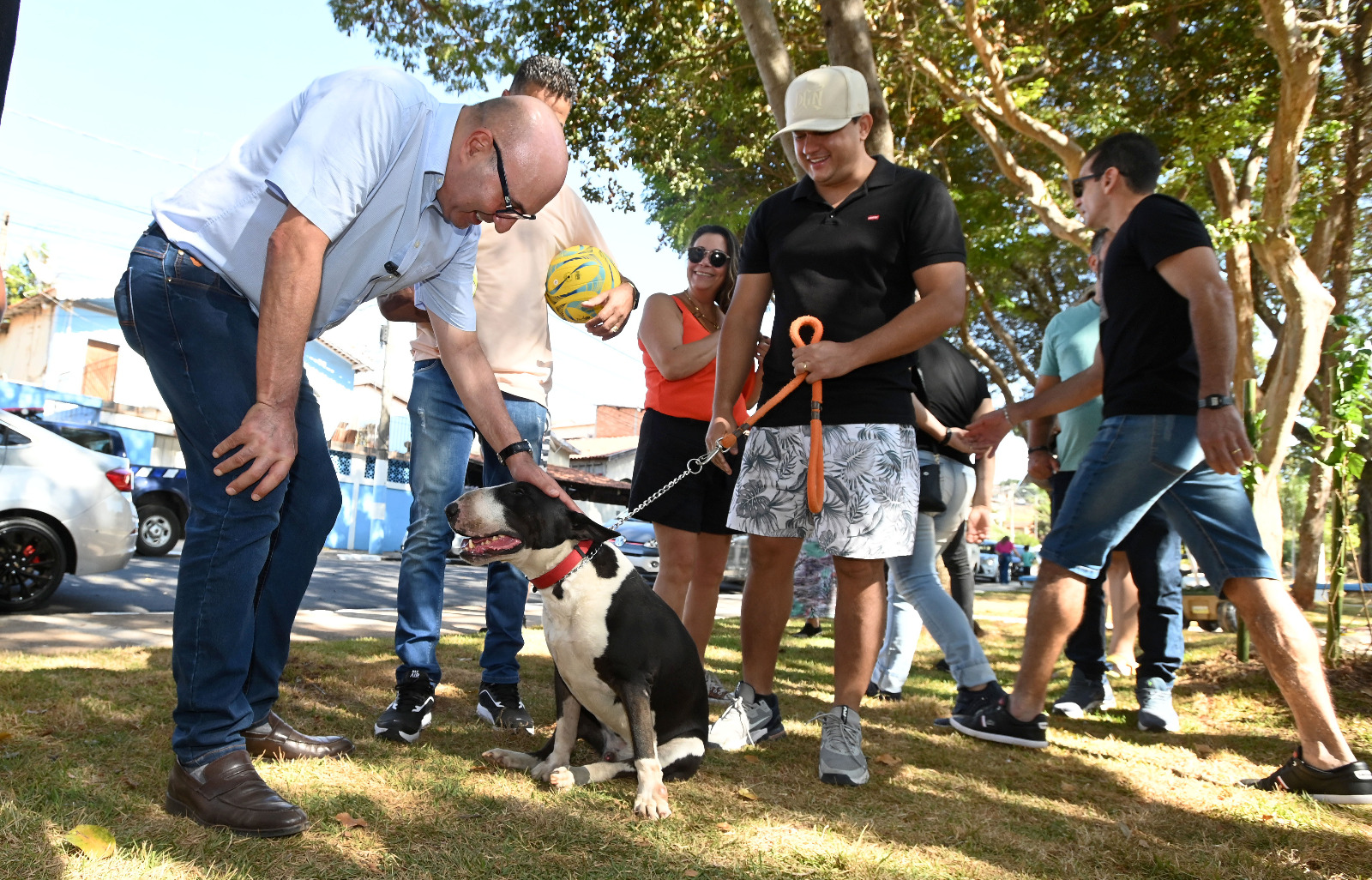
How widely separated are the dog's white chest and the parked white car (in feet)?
21.4

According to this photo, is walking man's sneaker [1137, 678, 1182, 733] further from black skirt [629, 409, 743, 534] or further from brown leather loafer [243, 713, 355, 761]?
brown leather loafer [243, 713, 355, 761]

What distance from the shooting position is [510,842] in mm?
2371

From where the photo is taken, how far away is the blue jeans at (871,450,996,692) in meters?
4.26

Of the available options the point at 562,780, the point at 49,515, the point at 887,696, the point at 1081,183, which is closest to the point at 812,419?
the point at 562,780

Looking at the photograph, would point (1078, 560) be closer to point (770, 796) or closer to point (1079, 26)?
point (770, 796)

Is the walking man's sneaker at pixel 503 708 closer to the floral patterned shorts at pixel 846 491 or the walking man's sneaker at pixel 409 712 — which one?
the walking man's sneaker at pixel 409 712

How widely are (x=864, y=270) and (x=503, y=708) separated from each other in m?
2.20

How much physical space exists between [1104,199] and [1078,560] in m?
1.53

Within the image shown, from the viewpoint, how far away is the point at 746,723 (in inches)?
144

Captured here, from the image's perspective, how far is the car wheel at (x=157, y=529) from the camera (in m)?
15.4

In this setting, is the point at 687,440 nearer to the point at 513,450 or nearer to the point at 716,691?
the point at 513,450

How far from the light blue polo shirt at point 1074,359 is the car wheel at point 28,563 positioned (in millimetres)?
7663

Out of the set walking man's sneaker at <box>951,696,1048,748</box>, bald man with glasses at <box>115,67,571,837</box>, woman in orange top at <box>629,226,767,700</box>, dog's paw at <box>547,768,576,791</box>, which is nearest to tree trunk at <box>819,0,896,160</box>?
woman in orange top at <box>629,226,767,700</box>

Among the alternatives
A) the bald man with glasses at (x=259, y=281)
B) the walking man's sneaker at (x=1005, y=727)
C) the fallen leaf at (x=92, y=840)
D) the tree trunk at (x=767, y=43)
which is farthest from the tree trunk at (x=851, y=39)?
the fallen leaf at (x=92, y=840)
